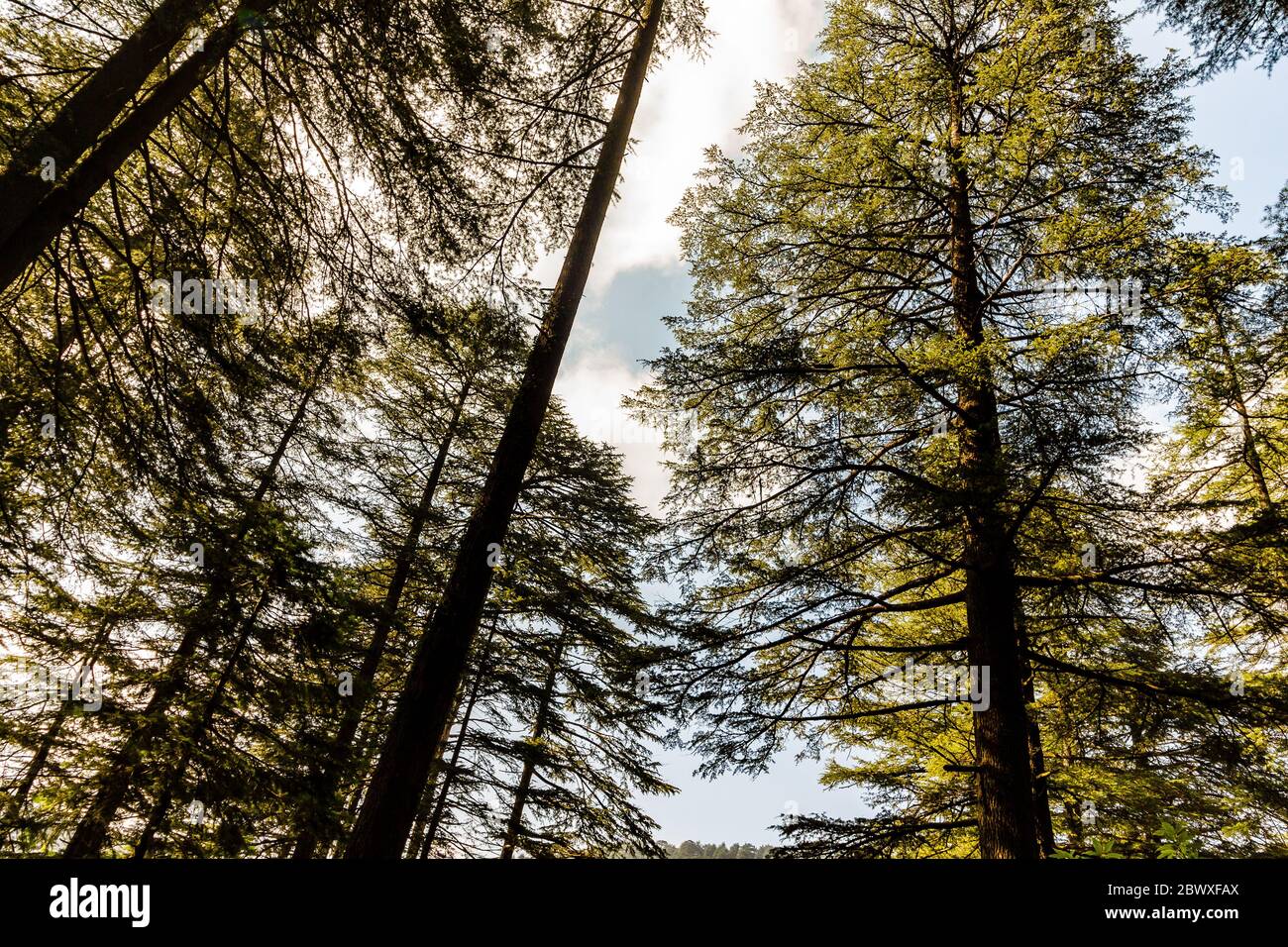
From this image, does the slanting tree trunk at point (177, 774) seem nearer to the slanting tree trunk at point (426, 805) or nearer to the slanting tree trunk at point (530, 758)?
the slanting tree trunk at point (426, 805)

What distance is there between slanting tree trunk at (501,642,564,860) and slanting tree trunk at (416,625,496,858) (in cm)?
127

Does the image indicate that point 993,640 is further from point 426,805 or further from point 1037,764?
point 426,805

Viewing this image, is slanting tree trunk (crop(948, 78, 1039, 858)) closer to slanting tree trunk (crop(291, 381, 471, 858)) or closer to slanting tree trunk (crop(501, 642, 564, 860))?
slanting tree trunk (crop(291, 381, 471, 858))

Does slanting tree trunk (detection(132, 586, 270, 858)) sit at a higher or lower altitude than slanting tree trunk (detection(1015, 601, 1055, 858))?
lower

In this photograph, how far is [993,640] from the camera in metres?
5.03

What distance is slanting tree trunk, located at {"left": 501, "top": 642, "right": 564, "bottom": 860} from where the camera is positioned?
9891 millimetres

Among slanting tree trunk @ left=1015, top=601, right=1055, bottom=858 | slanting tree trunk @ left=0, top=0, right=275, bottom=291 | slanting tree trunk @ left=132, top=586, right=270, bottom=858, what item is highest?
slanting tree trunk @ left=0, top=0, right=275, bottom=291

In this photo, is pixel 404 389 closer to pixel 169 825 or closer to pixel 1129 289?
pixel 169 825

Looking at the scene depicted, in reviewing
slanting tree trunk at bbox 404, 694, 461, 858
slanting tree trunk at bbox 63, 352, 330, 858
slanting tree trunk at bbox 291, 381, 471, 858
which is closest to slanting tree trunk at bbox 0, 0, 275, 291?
slanting tree trunk at bbox 63, 352, 330, 858

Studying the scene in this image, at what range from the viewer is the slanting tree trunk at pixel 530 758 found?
9.89 meters

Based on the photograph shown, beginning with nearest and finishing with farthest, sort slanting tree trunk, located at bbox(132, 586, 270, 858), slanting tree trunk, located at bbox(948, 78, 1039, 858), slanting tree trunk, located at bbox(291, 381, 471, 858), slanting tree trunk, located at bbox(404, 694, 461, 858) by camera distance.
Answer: slanting tree trunk, located at bbox(948, 78, 1039, 858)
slanting tree trunk, located at bbox(132, 586, 270, 858)
slanting tree trunk, located at bbox(291, 381, 471, 858)
slanting tree trunk, located at bbox(404, 694, 461, 858)

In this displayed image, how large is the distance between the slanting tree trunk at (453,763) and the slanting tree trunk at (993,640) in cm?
880

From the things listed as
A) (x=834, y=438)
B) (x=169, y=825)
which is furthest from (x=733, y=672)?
(x=169, y=825)

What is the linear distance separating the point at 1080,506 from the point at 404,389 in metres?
11.6
